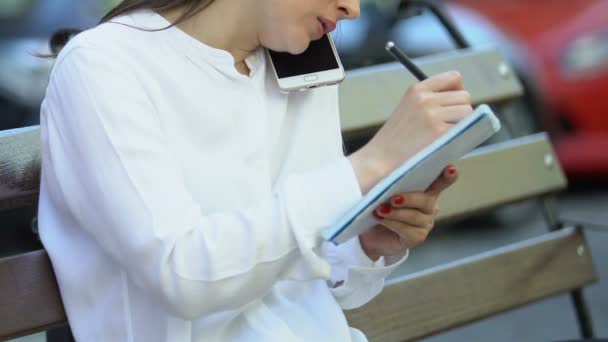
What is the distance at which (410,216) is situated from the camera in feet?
5.99

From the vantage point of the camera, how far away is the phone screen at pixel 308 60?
2.05 m

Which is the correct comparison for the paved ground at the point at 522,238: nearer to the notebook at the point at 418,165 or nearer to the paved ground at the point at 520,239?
the paved ground at the point at 520,239

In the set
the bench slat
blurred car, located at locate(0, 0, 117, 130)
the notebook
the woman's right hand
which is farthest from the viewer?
blurred car, located at locate(0, 0, 117, 130)

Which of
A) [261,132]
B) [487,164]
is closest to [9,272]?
[261,132]

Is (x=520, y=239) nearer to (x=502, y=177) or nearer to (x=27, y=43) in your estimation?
(x=27, y=43)

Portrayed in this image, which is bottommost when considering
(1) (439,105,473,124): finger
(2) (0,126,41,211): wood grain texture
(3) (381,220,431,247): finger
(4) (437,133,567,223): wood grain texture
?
(4) (437,133,567,223): wood grain texture

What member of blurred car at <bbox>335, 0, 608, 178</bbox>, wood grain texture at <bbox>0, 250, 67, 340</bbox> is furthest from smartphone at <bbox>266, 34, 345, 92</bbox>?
blurred car at <bbox>335, 0, 608, 178</bbox>

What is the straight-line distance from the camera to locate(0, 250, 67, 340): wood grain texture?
2.00 m

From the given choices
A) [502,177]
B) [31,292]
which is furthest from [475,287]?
[31,292]

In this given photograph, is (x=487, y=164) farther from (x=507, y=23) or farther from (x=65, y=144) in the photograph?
(x=507, y=23)

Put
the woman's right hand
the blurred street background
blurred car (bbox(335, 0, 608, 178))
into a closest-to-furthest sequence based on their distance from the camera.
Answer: the woman's right hand → the blurred street background → blurred car (bbox(335, 0, 608, 178))

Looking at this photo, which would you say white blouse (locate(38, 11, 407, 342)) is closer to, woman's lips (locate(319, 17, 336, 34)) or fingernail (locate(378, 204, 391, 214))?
fingernail (locate(378, 204, 391, 214))

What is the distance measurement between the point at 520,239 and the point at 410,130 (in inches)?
159

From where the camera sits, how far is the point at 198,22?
192 centimetres
